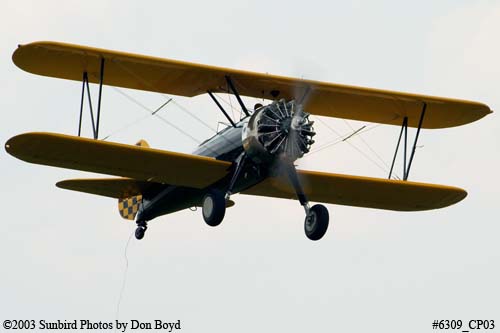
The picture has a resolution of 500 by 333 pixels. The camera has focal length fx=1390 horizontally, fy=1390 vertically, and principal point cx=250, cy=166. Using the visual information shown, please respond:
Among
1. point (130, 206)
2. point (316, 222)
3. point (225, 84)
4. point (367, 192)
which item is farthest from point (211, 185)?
point (130, 206)

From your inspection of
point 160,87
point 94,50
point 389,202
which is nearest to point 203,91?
point 160,87

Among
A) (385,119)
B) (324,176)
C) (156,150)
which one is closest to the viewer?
(156,150)

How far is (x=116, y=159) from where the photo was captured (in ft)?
69.7

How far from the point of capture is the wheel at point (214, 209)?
69.6ft

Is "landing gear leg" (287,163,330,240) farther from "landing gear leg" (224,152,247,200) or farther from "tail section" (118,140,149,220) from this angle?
"tail section" (118,140,149,220)

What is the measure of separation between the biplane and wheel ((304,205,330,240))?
0.02 m

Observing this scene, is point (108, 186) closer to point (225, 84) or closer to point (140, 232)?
point (140, 232)

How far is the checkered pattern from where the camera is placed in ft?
81.7

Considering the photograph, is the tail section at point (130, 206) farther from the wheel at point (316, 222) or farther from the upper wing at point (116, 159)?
the wheel at point (316, 222)

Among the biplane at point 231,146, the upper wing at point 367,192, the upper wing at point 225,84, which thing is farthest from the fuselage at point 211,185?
the upper wing at point 225,84

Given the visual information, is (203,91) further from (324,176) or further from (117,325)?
(117,325)

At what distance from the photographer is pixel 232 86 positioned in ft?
72.8

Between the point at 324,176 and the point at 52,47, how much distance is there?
486cm

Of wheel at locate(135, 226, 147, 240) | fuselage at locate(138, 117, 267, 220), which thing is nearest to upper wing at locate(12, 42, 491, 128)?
fuselage at locate(138, 117, 267, 220)
